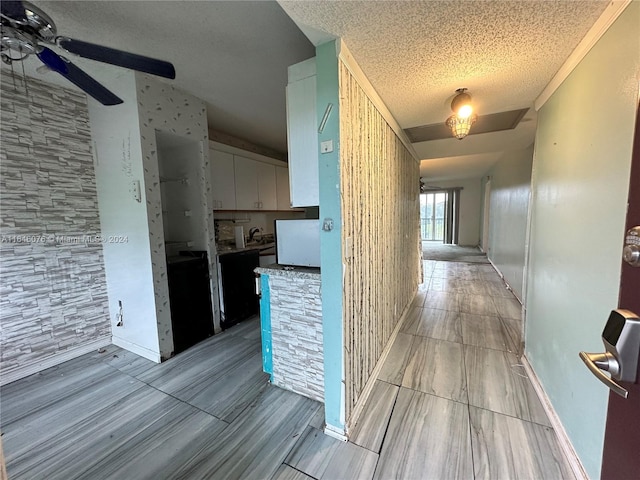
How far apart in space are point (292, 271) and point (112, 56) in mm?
1476

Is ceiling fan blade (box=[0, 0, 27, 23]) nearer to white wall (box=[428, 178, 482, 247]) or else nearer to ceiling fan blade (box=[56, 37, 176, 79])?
ceiling fan blade (box=[56, 37, 176, 79])

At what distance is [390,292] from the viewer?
239 centimetres

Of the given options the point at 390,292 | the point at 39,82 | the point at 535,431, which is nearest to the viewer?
the point at 535,431

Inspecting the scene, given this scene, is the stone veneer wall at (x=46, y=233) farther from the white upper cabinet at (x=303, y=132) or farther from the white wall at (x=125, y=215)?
the white upper cabinet at (x=303, y=132)

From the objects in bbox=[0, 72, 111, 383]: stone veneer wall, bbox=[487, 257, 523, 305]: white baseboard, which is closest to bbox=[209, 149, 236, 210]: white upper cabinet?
bbox=[0, 72, 111, 383]: stone veneer wall

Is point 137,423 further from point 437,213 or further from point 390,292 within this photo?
point 437,213

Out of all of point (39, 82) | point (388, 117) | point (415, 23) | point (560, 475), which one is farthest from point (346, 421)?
point (39, 82)

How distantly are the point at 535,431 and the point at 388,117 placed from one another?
2377 millimetres

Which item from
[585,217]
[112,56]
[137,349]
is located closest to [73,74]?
[112,56]

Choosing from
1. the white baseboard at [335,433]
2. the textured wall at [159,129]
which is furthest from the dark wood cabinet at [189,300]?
the white baseboard at [335,433]

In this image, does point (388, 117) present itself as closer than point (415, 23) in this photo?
No

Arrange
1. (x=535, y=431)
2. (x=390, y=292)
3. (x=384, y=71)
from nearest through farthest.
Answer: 1. (x=535, y=431)
2. (x=384, y=71)
3. (x=390, y=292)

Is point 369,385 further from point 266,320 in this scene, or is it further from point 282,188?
point 282,188

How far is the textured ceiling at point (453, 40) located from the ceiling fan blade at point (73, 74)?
3.72ft
